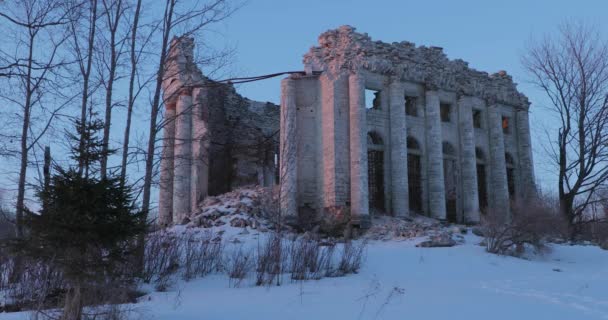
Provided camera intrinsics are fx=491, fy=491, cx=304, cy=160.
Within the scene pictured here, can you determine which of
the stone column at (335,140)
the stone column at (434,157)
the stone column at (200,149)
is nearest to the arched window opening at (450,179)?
the stone column at (434,157)

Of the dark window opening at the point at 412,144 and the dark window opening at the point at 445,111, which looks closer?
the dark window opening at the point at 412,144

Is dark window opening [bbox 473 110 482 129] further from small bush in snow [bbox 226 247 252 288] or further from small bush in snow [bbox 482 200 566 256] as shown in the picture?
small bush in snow [bbox 226 247 252 288]

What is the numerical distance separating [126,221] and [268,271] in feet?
12.9

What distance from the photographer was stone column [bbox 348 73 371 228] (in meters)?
18.2

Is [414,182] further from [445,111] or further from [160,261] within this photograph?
[160,261]

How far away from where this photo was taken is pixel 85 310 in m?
5.78

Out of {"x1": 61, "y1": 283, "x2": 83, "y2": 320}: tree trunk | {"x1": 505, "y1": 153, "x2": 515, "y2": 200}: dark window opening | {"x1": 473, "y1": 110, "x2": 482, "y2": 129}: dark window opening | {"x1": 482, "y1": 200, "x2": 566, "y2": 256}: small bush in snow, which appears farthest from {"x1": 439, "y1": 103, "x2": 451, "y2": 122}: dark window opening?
{"x1": 61, "y1": 283, "x2": 83, "y2": 320}: tree trunk

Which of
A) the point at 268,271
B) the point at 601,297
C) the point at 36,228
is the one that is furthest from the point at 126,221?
the point at 601,297

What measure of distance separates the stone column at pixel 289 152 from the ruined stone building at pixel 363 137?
0.05 meters

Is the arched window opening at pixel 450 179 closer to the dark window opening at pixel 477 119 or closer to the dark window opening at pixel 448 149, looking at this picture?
the dark window opening at pixel 448 149

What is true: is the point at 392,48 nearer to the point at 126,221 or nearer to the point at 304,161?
the point at 304,161

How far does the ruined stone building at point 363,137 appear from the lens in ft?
62.2

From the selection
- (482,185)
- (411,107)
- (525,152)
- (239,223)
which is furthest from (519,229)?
(525,152)

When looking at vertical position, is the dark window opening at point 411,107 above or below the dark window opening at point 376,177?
above
